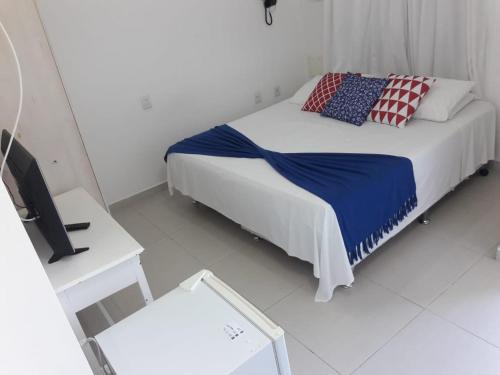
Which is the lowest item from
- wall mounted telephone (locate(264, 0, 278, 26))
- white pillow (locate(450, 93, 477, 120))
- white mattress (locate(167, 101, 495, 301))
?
white mattress (locate(167, 101, 495, 301))

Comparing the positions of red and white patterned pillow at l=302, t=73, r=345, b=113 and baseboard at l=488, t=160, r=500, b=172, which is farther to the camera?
red and white patterned pillow at l=302, t=73, r=345, b=113

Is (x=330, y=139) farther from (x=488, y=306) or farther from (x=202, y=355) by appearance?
(x=202, y=355)

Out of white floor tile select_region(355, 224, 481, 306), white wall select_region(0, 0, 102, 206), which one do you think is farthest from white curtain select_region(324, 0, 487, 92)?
A: white wall select_region(0, 0, 102, 206)

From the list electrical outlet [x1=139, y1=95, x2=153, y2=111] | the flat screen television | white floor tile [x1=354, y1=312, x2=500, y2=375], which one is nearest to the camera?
the flat screen television

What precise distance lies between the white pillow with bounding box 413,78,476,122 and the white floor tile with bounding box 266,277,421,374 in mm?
1218

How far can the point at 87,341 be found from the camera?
1.56m

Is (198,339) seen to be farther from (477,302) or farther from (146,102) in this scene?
(146,102)

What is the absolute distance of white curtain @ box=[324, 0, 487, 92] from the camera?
287cm

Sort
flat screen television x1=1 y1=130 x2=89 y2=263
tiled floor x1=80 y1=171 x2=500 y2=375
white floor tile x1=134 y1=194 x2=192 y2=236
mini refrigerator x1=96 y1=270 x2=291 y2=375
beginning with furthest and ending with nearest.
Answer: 1. white floor tile x1=134 y1=194 x2=192 y2=236
2. tiled floor x1=80 y1=171 x2=500 y2=375
3. flat screen television x1=1 y1=130 x2=89 y2=263
4. mini refrigerator x1=96 y1=270 x2=291 y2=375

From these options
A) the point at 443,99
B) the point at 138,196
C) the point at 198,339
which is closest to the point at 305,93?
the point at 443,99

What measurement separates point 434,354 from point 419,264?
620mm

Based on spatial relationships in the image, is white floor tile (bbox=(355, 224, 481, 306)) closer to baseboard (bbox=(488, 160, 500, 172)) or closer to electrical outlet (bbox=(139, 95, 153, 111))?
baseboard (bbox=(488, 160, 500, 172))

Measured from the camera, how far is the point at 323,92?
3.29 metres

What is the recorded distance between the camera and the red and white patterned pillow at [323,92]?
3.25 metres
